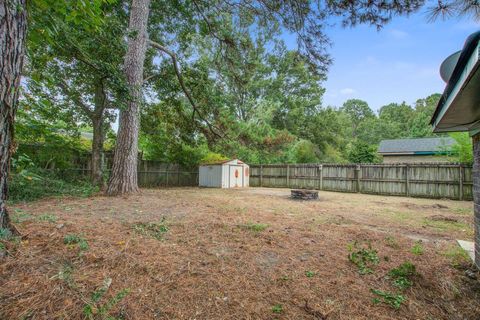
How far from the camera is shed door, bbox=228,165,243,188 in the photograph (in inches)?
520

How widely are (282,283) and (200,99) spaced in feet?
25.4

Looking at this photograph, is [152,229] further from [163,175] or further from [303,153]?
[303,153]

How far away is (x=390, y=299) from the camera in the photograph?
1.80 metres

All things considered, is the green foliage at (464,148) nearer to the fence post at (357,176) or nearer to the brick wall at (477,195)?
the fence post at (357,176)

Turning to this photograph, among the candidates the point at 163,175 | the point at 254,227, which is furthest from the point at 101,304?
the point at 163,175

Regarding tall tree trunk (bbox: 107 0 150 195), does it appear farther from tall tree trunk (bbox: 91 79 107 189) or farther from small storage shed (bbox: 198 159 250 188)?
small storage shed (bbox: 198 159 250 188)

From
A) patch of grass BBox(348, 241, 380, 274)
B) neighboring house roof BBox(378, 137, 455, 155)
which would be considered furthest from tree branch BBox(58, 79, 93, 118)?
neighboring house roof BBox(378, 137, 455, 155)

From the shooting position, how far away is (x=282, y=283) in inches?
77.0

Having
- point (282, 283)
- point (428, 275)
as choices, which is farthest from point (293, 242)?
point (428, 275)

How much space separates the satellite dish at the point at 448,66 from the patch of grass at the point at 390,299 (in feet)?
5.36

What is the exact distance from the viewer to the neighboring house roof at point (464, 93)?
1118 mm

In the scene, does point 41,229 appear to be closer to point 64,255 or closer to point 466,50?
point 64,255

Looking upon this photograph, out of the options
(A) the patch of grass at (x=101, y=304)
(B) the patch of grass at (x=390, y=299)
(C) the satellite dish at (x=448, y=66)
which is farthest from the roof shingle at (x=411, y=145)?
(A) the patch of grass at (x=101, y=304)

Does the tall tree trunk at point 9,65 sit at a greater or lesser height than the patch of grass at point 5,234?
greater
